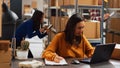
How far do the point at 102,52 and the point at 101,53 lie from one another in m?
0.02

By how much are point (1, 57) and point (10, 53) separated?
112 millimetres

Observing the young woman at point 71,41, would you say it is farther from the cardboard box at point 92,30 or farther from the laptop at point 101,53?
the cardboard box at point 92,30

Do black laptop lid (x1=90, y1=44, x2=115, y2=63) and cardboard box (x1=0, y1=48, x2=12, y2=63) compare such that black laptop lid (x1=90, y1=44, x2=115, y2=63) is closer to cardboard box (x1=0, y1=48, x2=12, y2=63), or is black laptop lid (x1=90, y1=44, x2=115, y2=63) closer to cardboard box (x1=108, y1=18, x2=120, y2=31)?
cardboard box (x1=0, y1=48, x2=12, y2=63)

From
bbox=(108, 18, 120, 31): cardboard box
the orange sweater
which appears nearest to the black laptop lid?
the orange sweater

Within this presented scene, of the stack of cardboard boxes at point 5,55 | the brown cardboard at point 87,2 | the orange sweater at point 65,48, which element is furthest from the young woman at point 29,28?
the stack of cardboard boxes at point 5,55

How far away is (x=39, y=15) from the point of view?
16.8 feet

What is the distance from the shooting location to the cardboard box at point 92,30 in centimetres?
461

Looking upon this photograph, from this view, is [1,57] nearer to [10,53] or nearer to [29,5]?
[10,53]

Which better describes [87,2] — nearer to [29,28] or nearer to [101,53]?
[29,28]

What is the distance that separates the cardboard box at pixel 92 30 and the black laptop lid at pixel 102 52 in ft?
4.75

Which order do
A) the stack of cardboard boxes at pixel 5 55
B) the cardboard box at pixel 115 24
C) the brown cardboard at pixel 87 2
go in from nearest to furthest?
1. the stack of cardboard boxes at pixel 5 55
2. the brown cardboard at pixel 87 2
3. the cardboard box at pixel 115 24

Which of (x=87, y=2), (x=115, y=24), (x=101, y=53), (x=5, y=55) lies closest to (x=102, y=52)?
(x=101, y=53)

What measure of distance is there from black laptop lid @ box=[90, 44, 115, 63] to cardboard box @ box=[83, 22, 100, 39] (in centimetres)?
145

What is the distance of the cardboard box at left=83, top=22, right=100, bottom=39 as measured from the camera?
4.61 meters
